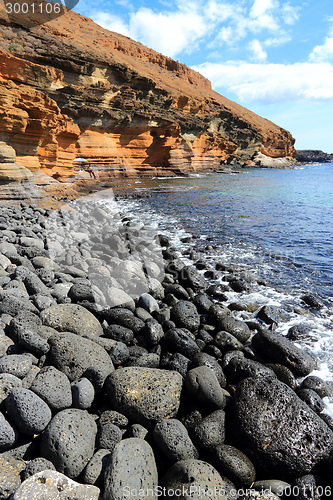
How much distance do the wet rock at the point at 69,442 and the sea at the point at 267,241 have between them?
115 inches

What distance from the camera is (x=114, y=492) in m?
2.16

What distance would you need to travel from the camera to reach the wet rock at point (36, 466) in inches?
88.4

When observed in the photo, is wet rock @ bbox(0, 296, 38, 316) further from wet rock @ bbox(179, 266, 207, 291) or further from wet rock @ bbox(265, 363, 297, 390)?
wet rock @ bbox(179, 266, 207, 291)

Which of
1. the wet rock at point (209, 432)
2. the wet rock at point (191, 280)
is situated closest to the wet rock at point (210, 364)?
the wet rock at point (209, 432)

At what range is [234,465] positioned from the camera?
→ 2.62 m

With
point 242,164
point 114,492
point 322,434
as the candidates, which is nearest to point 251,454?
point 322,434

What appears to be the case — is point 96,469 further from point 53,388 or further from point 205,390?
point 205,390

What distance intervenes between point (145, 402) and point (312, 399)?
2152 millimetres

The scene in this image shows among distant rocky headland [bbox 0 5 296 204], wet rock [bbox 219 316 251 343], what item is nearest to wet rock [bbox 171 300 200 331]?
wet rock [bbox 219 316 251 343]

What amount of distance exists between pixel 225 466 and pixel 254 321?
3.25 metres

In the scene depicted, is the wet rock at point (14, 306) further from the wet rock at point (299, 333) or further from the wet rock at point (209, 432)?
the wet rock at point (299, 333)

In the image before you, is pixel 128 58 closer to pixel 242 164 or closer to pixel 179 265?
pixel 242 164

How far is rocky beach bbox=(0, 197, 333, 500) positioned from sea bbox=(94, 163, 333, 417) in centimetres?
62

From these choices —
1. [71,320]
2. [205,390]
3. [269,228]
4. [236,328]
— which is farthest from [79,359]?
[269,228]
